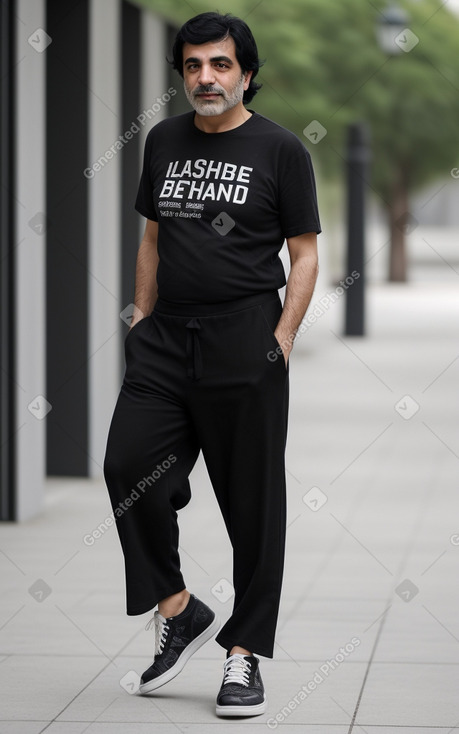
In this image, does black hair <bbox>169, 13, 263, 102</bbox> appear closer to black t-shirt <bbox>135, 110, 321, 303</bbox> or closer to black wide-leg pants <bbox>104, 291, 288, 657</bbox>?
black t-shirt <bbox>135, 110, 321, 303</bbox>

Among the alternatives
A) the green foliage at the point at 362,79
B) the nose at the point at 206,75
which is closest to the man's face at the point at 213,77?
the nose at the point at 206,75

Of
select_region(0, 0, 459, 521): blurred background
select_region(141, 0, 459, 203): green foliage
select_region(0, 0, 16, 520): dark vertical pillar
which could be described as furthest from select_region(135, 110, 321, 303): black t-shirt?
select_region(141, 0, 459, 203): green foliage

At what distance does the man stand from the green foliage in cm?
1326

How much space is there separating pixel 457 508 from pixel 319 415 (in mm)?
4137

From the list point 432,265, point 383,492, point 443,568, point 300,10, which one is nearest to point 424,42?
point 300,10

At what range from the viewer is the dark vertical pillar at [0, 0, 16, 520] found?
276 inches

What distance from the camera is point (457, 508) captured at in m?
7.92

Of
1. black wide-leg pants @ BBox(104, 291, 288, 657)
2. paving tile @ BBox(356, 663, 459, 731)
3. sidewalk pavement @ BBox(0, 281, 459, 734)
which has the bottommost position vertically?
sidewalk pavement @ BBox(0, 281, 459, 734)

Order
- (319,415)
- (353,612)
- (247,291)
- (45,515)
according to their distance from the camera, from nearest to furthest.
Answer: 1. (247,291)
2. (353,612)
3. (45,515)
4. (319,415)

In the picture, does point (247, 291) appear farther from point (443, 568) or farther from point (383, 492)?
point (383, 492)

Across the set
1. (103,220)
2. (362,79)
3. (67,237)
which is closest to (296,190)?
(67,237)

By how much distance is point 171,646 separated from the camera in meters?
4.35

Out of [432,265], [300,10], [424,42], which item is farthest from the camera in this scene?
[432,265]

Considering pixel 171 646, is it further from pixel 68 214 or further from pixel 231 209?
pixel 68 214
